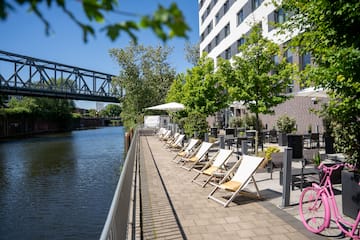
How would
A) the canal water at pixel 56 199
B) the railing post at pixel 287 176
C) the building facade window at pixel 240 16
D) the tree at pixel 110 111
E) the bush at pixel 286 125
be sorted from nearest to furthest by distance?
the railing post at pixel 287 176, the canal water at pixel 56 199, the bush at pixel 286 125, the building facade window at pixel 240 16, the tree at pixel 110 111

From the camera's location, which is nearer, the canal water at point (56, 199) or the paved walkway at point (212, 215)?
the paved walkway at point (212, 215)

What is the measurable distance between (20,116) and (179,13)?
6164cm

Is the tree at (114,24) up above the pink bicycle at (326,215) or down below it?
above

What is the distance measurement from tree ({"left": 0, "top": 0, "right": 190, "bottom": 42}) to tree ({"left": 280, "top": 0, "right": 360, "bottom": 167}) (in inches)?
136

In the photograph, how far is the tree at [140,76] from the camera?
40062mm

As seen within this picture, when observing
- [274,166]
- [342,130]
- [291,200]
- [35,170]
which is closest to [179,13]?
[342,130]

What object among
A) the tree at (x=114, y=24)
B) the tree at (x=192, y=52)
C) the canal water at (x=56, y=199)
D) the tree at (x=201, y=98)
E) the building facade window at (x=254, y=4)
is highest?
the tree at (x=192, y=52)

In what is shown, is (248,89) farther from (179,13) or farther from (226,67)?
(179,13)

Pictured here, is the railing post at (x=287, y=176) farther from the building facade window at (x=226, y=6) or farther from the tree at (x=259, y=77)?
the building facade window at (x=226, y=6)

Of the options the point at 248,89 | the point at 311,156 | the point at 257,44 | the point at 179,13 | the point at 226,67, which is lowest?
the point at 311,156

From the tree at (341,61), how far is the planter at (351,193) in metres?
0.21

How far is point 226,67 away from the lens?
10312mm

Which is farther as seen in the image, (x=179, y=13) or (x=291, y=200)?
(x=291, y=200)

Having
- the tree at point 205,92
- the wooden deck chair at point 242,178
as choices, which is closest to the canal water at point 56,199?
the wooden deck chair at point 242,178
